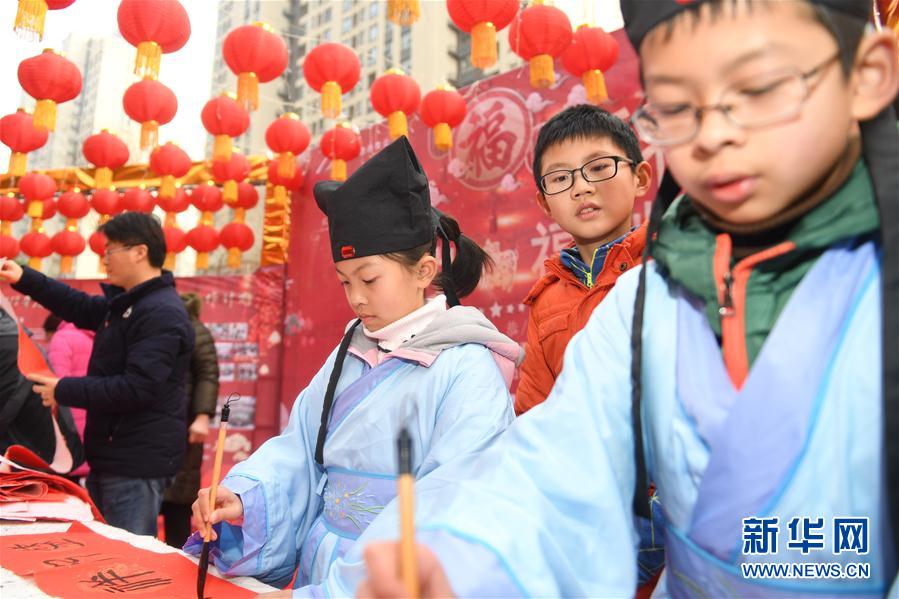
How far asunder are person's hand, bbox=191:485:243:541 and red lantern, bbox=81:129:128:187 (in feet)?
17.4

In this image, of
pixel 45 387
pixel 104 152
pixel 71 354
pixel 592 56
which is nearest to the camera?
pixel 45 387

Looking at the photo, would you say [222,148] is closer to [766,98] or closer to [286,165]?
[286,165]

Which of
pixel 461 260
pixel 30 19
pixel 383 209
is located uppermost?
pixel 30 19

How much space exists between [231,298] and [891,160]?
7.02 m

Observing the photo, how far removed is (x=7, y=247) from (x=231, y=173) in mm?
2763

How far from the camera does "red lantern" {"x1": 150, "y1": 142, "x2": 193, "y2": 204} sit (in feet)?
19.1

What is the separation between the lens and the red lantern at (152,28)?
12.3 ft

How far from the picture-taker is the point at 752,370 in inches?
29.5

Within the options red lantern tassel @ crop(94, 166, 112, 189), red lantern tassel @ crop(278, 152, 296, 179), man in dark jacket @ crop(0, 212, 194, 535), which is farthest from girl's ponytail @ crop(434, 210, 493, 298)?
red lantern tassel @ crop(94, 166, 112, 189)

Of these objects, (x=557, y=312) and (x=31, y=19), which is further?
(x=31, y=19)

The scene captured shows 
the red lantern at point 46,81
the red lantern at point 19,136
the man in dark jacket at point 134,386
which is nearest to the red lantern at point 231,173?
the red lantern at point 19,136

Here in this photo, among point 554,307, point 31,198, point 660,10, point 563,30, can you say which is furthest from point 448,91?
point 31,198

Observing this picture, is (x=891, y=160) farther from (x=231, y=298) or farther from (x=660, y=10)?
(x=231, y=298)

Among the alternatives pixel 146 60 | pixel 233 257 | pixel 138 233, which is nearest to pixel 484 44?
pixel 146 60
